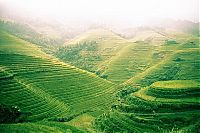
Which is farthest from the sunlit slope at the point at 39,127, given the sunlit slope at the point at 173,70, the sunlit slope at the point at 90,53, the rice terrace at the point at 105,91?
the sunlit slope at the point at 90,53

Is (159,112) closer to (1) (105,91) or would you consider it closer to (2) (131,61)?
(1) (105,91)

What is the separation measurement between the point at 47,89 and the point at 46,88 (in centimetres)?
32

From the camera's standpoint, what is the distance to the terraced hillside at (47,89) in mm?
50688

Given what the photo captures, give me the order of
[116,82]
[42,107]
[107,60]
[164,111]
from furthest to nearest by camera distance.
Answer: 1. [107,60]
2. [116,82]
3. [42,107]
4. [164,111]

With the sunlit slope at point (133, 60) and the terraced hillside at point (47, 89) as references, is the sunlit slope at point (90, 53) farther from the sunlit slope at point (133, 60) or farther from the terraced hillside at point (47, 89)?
the terraced hillside at point (47, 89)

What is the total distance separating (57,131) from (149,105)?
12.3m

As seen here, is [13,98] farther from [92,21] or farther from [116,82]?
[92,21]

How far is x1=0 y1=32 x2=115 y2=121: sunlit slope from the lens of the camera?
51.5 m

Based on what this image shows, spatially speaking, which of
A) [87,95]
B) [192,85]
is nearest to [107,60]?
[87,95]

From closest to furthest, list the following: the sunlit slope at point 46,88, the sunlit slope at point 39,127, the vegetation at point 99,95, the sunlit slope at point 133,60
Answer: the sunlit slope at point 39,127
the vegetation at point 99,95
the sunlit slope at point 46,88
the sunlit slope at point 133,60

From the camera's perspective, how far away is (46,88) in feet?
191

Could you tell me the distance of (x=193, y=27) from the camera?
568ft

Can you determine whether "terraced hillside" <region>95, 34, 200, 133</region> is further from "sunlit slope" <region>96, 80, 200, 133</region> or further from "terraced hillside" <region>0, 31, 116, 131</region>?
"terraced hillside" <region>0, 31, 116, 131</region>

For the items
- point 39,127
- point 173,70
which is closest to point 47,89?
point 39,127
